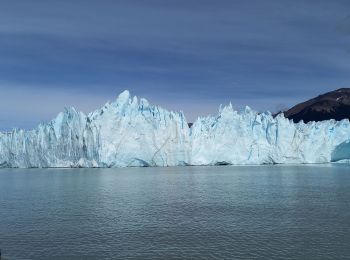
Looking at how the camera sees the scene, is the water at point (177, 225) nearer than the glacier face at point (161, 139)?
Yes

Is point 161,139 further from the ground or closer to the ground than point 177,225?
further from the ground

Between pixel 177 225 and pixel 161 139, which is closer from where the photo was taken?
pixel 177 225

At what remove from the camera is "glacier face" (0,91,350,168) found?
60.1 meters

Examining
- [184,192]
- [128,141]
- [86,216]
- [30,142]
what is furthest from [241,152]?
[86,216]

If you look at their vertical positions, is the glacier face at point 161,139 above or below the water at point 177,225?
above

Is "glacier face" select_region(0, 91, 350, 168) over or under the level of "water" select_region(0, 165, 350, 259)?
over

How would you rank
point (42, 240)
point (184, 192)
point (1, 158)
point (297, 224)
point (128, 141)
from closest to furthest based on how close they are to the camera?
point (42, 240) < point (297, 224) < point (184, 192) < point (128, 141) < point (1, 158)

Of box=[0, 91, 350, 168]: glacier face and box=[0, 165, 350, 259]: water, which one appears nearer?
box=[0, 165, 350, 259]: water

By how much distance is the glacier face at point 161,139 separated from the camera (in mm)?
60062

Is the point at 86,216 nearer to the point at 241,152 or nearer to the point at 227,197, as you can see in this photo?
the point at 227,197

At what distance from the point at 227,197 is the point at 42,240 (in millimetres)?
13798

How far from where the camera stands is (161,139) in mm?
62312

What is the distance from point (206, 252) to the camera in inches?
540

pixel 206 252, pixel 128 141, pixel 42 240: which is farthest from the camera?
pixel 128 141
